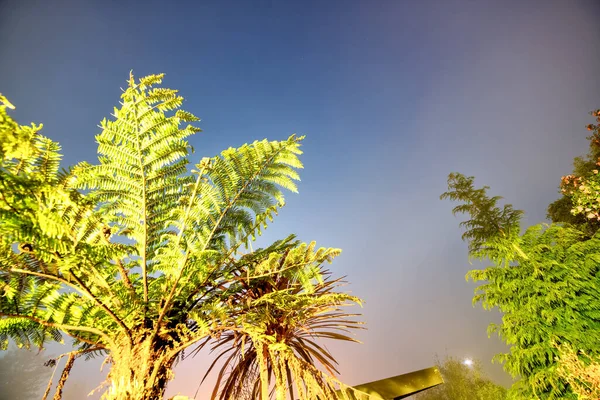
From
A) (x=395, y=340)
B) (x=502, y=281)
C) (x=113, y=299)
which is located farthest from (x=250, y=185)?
(x=395, y=340)

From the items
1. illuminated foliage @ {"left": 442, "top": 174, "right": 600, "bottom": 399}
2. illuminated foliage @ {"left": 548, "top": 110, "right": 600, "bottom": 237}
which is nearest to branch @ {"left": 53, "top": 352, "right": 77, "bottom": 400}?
illuminated foliage @ {"left": 442, "top": 174, "right": 600, "bottom": 399}

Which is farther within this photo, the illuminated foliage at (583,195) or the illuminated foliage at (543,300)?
the illuminated foliage at (583,195)

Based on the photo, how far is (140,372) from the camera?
0.96 m

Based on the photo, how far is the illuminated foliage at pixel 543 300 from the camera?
14.3 feet

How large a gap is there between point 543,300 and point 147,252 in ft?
22.6

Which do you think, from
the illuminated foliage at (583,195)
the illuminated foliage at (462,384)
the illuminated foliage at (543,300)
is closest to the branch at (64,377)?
the illuminated foliage at (543,300)

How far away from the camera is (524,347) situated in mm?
4855

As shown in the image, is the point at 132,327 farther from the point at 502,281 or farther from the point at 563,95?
the point at 563,95

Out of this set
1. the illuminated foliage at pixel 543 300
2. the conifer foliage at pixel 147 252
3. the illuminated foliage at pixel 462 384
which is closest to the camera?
the conifer foliage at pixel 147 252

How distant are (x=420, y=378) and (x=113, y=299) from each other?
7.51 ft

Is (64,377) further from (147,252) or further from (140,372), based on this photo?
(147,252)

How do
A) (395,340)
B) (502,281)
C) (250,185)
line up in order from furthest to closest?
(395,340) < (502,281) < (250,185)

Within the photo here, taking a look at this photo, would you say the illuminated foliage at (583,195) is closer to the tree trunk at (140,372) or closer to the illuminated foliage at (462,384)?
the tree trunk at (140,372)

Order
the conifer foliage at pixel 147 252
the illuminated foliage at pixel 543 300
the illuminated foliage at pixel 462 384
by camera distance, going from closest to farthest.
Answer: the conifer foliage at pixel 147 252 → the illuminated foliage at pixel 543 300 → the illuminated foliage at pixel 462 384
